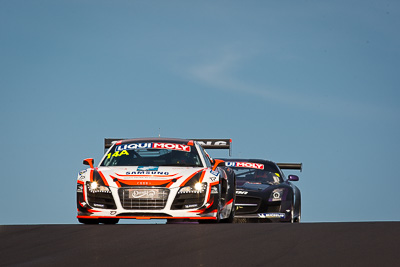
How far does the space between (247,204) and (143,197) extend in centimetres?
473

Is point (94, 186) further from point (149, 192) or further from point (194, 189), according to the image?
point (194, 189)

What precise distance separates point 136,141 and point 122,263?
6.96 metres

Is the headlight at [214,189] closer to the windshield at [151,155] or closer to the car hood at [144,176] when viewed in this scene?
the car hood at [144,176]

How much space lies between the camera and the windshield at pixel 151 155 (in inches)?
496

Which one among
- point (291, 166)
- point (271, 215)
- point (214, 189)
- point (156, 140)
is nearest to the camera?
point (214, 189)

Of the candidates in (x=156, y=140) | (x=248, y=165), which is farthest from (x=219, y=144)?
(x=156, y=140)

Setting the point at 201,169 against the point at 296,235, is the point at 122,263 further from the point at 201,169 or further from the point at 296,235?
the point at 201,169

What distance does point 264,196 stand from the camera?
52.1 ft

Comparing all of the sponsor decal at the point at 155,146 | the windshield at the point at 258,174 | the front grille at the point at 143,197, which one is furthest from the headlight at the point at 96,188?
the windshield at the point at 258,174

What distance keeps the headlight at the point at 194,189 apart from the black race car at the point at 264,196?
4.25 metres

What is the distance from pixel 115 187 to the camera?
1148cm

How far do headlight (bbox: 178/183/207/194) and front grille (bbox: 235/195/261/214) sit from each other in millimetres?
4234

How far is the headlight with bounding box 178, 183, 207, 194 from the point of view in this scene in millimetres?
11531

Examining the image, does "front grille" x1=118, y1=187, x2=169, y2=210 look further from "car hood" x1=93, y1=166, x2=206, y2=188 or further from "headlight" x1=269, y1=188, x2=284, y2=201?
"headlight" x1=269, y1=188, x2=284, y2=201
